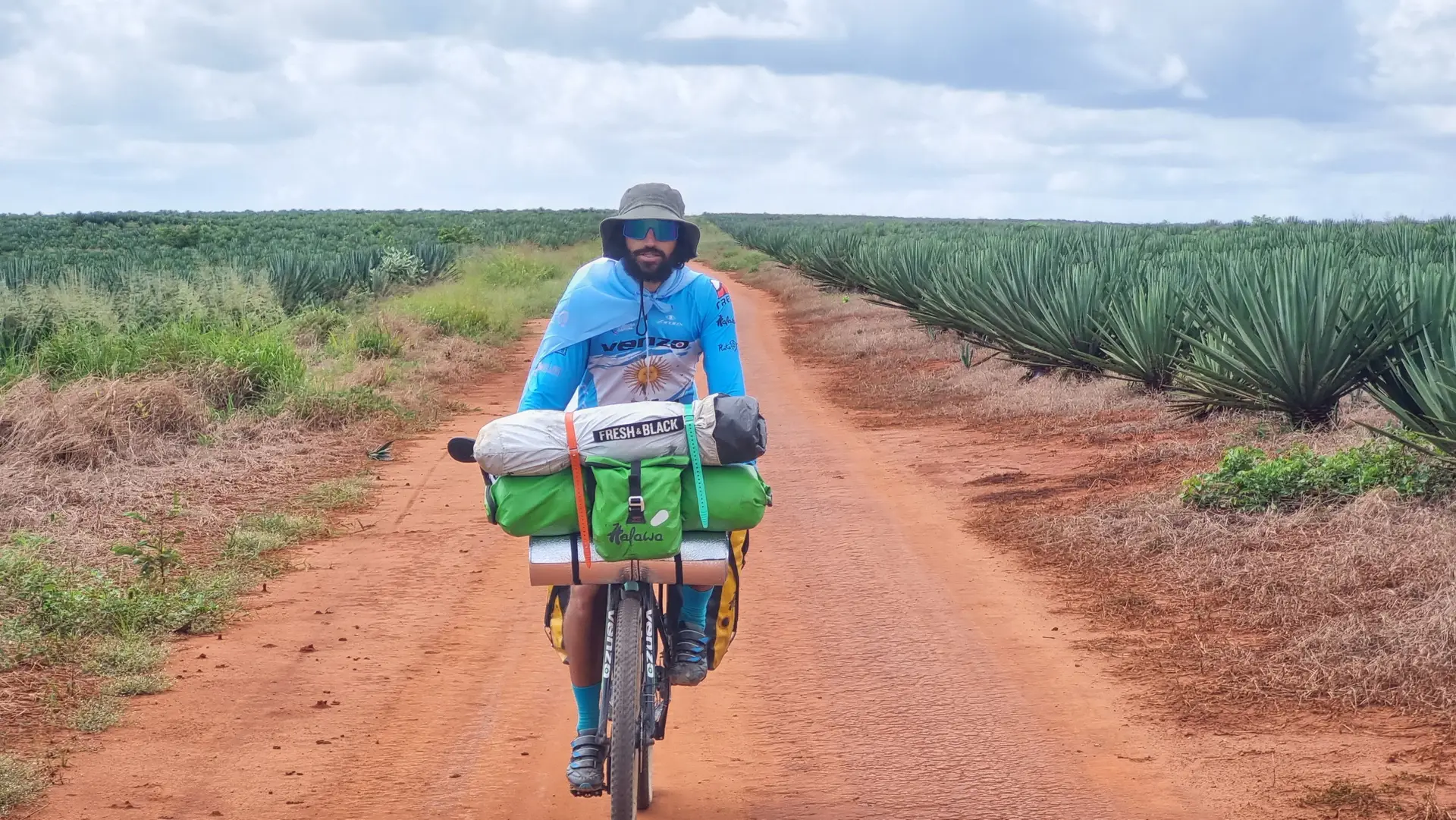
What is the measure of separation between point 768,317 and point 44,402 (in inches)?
747

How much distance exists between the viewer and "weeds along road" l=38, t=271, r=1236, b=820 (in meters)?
4.10

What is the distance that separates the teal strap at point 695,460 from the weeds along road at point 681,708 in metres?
1.16

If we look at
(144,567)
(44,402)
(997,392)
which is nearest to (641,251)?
(144,567)

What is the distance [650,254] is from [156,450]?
6.55 metres

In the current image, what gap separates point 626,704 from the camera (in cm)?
335

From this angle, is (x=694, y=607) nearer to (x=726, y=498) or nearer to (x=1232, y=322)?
(x=726, y=498)

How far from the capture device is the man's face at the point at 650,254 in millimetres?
3707

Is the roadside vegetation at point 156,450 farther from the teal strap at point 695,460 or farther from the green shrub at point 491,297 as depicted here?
the teal strap at point 695,460

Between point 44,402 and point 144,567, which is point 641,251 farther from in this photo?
point 44,402

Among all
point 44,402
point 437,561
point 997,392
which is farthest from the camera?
point 997,392

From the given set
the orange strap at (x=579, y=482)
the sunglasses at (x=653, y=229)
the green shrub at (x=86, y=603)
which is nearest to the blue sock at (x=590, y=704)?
the orange strap at (x=579, y=482)

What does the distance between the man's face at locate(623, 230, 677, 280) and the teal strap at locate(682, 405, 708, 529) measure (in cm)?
58

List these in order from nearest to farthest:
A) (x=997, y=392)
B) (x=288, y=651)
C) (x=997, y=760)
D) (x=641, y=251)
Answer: (x=641, y=251) → (x=997, y=760) → (x=288, y=651) → (x=997, y=392)

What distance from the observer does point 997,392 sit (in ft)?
44.3
